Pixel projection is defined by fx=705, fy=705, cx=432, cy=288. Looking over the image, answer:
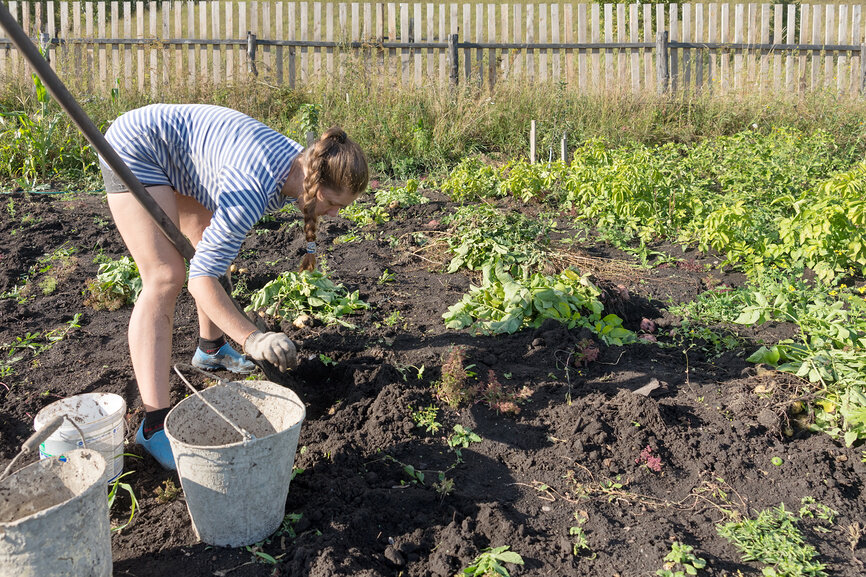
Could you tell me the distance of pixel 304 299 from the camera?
416cm

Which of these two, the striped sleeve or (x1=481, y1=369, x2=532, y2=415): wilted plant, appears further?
(x1=481, y1=369, x2=532, y2=415): wilted plant

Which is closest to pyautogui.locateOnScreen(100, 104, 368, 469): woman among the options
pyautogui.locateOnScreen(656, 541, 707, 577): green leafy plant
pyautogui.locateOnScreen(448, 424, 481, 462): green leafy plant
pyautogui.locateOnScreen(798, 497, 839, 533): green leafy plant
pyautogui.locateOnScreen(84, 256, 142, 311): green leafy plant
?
pyautogui.locateOnScreen(448, 424, 481, 462): green leafy plant

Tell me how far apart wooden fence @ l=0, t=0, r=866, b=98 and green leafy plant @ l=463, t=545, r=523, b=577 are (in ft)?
29.4

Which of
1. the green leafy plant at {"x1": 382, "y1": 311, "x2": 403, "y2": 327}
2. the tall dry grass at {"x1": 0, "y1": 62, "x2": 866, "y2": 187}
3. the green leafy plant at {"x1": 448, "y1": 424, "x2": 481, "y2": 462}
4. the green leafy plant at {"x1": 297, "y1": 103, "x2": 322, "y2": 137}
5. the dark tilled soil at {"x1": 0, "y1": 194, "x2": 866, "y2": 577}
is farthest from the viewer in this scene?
the tall dry grass at {"x1": 0, "y1": 62, "x2": 866, "y2": 187}

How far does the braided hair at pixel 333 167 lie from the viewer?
2613mm

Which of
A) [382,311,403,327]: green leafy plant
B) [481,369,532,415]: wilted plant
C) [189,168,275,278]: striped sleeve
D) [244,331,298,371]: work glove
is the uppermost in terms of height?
[189,168,275,278]: striped sleeve

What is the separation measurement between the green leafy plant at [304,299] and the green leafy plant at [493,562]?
6.54 ft

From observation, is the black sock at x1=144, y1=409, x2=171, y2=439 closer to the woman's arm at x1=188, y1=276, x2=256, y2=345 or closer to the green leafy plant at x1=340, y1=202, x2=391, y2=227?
the woman's arm at x1=188, y1=276, x2=256, y2=345

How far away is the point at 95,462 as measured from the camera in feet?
6.82

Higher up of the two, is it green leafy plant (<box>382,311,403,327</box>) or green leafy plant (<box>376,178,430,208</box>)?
green leafy plant (<box>376,178,430,208</box>)

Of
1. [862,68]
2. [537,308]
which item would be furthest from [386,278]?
[862,68]

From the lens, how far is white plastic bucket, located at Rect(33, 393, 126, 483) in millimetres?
2518

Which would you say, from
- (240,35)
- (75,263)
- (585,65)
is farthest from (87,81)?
(585,65)

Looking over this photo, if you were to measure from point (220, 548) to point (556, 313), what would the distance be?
84.4 inches
